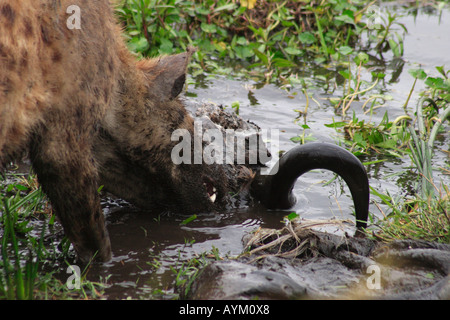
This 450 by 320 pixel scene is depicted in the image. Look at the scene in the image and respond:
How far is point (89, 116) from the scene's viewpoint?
3912 mm

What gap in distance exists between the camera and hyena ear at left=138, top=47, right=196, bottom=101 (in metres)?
4.56

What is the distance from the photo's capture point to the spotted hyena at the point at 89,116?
→ 3521 millimetres

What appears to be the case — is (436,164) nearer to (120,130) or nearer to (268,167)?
(268,167)

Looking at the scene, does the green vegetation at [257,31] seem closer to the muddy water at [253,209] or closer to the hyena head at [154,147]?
the muddy water at [253,209]

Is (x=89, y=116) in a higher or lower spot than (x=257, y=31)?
higher

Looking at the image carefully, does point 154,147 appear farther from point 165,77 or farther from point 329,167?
point 329,167

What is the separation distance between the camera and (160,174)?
15.5ft

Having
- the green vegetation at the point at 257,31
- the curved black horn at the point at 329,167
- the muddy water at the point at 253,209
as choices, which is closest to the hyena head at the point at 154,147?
the muddy water at the point at 253,209

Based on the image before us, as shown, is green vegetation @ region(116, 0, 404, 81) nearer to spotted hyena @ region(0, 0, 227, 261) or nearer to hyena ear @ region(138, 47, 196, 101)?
hyena ear @ region(138, 47, 196, 101)

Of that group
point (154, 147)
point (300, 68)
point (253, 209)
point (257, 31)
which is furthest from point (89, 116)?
point (300, 68)

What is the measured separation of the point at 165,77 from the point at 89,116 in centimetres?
85

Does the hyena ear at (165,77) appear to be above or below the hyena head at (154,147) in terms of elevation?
above

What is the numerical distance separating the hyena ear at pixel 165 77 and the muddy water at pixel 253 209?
1.00m

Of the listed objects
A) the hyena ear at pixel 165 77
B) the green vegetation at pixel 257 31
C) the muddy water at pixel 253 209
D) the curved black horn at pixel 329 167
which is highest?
the hyena ear at pixel 165 77
